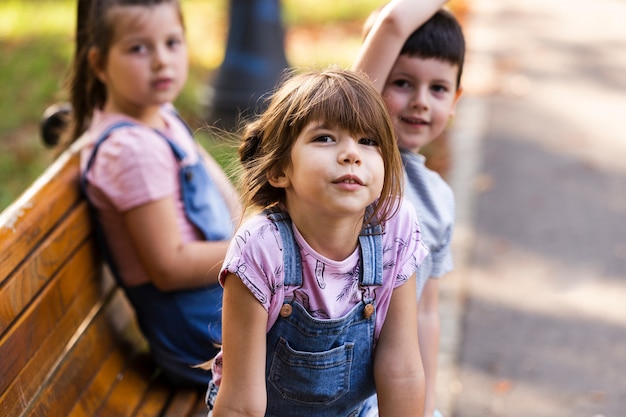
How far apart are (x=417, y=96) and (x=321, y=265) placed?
683 millimetres

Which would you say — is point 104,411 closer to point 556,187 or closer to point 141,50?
point 141,50

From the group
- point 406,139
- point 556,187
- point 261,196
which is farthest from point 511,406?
point 556,187

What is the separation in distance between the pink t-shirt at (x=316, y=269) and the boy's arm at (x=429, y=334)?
1.37 feet

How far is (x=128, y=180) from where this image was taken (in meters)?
2.92

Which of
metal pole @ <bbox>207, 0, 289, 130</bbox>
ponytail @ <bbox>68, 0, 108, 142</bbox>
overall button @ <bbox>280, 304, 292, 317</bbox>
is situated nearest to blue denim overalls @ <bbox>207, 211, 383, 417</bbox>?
overall button @ <bbox>280, 304, 292, 317</bbox>

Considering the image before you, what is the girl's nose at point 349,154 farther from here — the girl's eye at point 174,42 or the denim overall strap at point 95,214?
the girl's eye at point 174,42

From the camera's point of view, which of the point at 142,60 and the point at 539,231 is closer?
the point at 142,60

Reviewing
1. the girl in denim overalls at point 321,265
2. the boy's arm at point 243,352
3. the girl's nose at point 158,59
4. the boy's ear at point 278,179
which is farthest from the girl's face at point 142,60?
the boy's arm at point 243,352

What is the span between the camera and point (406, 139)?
8.81ft

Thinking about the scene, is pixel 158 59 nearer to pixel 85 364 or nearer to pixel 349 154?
pixel 85 364

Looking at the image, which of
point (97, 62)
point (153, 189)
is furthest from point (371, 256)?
point (97, 62)

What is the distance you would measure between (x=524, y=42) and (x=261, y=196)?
22.8 ft

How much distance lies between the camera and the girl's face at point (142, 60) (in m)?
3.12

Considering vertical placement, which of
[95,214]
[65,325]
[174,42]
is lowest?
[65,325]
